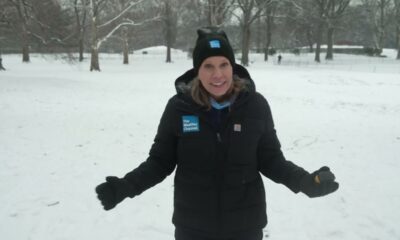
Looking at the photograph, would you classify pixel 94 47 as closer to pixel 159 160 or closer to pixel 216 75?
pixel 159 160

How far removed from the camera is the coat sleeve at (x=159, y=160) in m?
2.32

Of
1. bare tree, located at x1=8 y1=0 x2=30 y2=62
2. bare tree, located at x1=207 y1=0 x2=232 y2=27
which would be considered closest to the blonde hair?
bare tree, located at x1=8 y1=0 x2=30 y2=62

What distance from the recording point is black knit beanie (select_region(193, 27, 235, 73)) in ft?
7.52

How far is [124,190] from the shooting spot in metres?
2.21

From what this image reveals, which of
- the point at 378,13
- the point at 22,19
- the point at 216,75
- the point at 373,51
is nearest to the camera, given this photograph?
the point at 216,75

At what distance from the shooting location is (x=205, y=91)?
90.7 inches

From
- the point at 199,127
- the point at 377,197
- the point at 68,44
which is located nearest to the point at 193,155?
the point at 199,127

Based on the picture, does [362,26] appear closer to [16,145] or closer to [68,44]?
[68,44]

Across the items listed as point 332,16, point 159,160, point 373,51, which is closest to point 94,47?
point 159,160

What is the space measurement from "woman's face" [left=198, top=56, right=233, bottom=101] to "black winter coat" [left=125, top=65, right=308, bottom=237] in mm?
114

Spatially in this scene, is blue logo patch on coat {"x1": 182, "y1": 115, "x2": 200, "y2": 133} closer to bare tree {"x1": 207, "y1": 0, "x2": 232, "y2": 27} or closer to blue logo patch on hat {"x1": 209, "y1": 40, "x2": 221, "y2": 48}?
blue logo patch on hat {"x1": 209, "y1": 40, "x2": 221, "y2": 48}

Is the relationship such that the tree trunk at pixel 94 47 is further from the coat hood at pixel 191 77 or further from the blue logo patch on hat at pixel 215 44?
the blue logo patch on hat at pixel 215 44

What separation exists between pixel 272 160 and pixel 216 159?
0.40m

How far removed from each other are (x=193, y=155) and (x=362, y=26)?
8178cm
